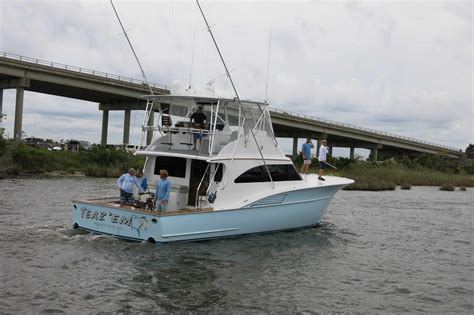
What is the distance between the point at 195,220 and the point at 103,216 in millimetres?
2552

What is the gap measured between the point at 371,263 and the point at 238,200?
4171 millimetres

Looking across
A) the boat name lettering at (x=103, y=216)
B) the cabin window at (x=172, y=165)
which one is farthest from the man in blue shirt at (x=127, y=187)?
the cabin window at (x=172, y=165)

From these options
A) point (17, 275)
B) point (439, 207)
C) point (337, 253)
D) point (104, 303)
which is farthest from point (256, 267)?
point (439, 207)

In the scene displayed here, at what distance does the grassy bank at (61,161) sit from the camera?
40.9m

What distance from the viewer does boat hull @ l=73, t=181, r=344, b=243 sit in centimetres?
1388

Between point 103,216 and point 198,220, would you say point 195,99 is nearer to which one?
point 198,220

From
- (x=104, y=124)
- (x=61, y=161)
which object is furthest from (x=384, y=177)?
(x=104, y=124)

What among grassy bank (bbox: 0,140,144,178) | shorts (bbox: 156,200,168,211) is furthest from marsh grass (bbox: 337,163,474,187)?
shorts (bbox: 156,200,168,211)

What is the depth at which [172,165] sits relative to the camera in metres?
16.5

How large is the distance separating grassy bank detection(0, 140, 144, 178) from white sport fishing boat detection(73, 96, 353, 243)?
967 inches

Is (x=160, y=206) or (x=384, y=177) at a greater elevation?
(x=384, y=177)

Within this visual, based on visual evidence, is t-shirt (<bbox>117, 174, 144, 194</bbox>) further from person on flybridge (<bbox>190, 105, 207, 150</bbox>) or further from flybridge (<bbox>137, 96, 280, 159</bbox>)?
person on flybridge (<bbox>190, 105, 207, 150</bbox>)

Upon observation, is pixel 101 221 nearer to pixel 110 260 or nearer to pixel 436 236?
pixel 110 260

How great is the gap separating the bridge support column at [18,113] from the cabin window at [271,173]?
4029 centimetres
